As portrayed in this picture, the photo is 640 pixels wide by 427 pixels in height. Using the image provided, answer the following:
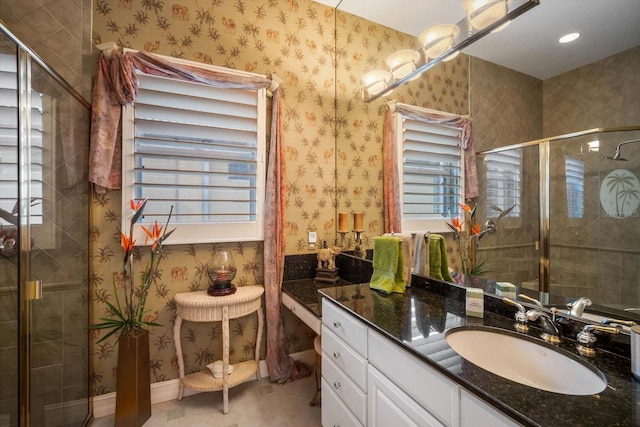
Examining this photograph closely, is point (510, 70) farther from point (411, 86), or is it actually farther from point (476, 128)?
point (411, 86)

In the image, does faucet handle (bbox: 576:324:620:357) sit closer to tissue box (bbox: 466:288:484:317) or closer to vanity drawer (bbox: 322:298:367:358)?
tissue box (bbox: 466:288:484:317)

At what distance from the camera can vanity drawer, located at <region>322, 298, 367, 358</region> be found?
1181 mm

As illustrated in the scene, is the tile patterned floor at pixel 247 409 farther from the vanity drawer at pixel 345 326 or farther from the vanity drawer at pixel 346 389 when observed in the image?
the vanity drawer at pixel 345 326

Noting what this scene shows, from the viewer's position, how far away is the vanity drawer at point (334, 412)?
1.26 meters

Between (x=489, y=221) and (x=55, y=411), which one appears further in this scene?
(x=55, y=411)

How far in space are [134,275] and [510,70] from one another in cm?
232

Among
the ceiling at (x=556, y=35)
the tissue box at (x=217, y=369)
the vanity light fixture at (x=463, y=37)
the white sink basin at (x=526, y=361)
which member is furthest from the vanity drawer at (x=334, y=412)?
the vanity light fixture at (x=463, y=37)

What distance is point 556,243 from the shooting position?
0.92 metres

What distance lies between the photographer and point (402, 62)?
1.76 m

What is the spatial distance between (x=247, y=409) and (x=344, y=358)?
961 millimetres

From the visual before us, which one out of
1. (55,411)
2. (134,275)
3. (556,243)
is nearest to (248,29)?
(134,275)

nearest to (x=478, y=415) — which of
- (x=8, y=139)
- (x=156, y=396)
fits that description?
(x=8, y=139)

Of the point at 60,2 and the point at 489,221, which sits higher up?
the point at 60,2

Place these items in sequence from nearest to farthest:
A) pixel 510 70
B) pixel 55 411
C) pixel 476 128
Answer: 1. pixel 510 70
2. pixel 476 128
3. pixel 55 411
